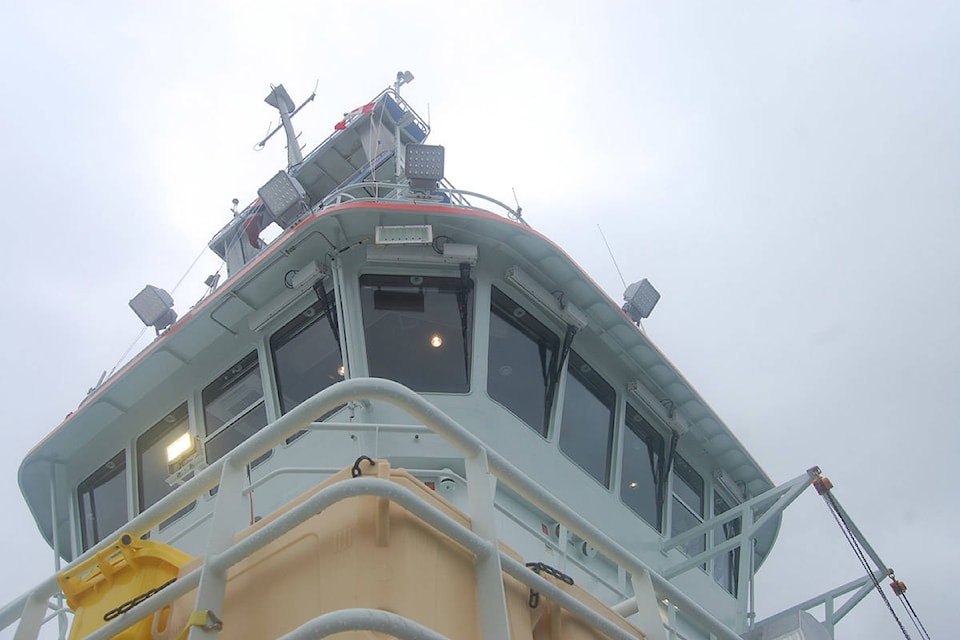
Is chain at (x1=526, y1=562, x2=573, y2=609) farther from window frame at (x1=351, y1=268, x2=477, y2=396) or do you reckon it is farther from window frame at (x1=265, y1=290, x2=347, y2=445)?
window frame at (x1=265, y1=290, x2=347, y2=445)

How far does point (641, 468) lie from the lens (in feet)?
36.5

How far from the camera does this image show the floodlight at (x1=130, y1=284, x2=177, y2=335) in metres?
12.0

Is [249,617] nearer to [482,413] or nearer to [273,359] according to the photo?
[482,413]

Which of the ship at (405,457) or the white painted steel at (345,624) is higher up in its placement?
the ship at (405,457)

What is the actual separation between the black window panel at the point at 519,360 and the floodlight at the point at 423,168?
1.44m

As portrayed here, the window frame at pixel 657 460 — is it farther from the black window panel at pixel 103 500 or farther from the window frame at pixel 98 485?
the black window panel at pixel 103 500

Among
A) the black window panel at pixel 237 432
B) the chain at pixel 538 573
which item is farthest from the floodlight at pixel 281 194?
the chain at pixel 538 573

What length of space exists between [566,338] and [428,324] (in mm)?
1871

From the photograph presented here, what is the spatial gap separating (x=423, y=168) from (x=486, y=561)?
21.0 ft

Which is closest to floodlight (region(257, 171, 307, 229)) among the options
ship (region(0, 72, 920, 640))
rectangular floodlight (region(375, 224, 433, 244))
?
ship (region(0, 72, 920, 640))

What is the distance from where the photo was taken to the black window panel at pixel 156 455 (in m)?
10.5

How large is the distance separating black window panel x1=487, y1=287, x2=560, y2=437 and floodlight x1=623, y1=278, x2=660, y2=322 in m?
1.94

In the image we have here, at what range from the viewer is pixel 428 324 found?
913 cm

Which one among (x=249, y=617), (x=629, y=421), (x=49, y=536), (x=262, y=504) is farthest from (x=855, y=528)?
(x=49, y=536)
